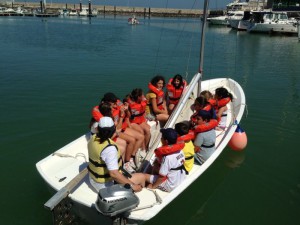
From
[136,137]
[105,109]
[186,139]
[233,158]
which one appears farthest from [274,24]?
[105,109]

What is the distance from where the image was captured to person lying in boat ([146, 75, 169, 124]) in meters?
6.78

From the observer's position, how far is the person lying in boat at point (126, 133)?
5449 mm

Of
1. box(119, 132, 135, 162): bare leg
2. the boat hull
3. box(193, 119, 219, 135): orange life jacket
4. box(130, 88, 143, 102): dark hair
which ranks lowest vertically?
the boat hull

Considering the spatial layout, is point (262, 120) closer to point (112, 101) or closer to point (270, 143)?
point (270, 143)

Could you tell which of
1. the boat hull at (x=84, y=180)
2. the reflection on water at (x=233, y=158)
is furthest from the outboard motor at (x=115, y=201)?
the reflection on water at (x=233, y=158)

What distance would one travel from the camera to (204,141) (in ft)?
18.5

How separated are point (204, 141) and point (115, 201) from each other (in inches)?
98.3

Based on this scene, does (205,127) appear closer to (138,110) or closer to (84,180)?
(138,110)

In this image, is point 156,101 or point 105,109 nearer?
point 105,109

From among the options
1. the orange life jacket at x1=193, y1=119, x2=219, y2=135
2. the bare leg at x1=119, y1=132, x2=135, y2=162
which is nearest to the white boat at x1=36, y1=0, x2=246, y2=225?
the bare leg at x1=119, y1=132, x2=135, y2=162

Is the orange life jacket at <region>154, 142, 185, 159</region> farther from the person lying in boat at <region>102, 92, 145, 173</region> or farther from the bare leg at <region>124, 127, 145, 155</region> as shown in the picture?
the bare leg at <region>124, 127, 145, 155</region>

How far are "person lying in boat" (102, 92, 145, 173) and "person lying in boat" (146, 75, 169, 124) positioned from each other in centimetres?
111

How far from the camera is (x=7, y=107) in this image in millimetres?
9812

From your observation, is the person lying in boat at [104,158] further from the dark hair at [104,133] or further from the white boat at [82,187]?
the white boat at [82,187]
